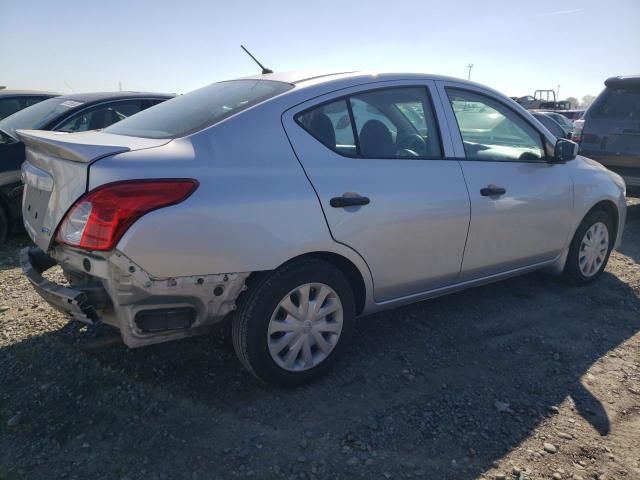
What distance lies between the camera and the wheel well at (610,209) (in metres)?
4.33

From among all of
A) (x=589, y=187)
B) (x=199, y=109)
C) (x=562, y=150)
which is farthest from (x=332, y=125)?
(x=589, y=187)

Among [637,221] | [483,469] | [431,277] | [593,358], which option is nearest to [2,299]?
[431,277]

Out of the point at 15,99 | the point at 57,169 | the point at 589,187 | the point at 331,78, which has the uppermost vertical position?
the point at 331,78

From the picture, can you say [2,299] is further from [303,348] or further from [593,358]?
[593,358]

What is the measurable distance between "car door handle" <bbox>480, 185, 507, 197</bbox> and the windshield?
4575 millimetres

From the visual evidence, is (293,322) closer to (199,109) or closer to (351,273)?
(351,273)

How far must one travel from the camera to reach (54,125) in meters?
5.41

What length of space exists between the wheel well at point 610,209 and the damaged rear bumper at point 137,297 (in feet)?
10.8

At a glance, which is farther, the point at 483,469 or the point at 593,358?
the point at 593,358

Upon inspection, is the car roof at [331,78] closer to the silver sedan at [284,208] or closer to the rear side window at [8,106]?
the silver sedan at [284,208]

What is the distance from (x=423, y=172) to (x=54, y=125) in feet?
13.9

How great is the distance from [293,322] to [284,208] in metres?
0.63

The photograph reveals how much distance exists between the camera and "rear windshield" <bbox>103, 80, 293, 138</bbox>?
2.67 metres

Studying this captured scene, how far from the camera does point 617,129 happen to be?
6738 mm
